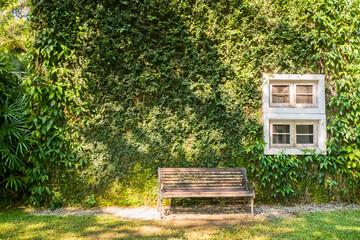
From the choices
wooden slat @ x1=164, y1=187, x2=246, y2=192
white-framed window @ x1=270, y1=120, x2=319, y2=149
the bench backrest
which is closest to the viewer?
wooden slat @ x1=164, y1=187, x2=246, y2=192

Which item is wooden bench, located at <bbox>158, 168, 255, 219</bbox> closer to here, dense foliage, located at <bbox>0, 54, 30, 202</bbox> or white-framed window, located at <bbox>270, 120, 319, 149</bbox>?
white-framed window, located at <bbox>270, 120, 319, 149</bbox>

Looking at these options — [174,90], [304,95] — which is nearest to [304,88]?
[304,95]

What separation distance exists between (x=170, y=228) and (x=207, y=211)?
3.31 feet

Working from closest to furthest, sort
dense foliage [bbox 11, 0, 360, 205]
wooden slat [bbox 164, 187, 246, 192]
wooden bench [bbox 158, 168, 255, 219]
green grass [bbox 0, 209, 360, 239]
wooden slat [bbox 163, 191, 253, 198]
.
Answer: green grass [bbox 0, 209, 360, 239], wooden slat [bbox 163, 191, 253, 198], wooden slat [bbox 164, 187, 246, 192], wooden bench [bbox 158, 168, 255, 219], dense foliage [bbox 11, 0, 360, 205]

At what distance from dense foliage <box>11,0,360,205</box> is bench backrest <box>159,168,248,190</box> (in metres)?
0.26

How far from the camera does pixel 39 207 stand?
445 cm

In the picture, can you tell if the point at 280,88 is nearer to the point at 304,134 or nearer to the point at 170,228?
the point at 304,134

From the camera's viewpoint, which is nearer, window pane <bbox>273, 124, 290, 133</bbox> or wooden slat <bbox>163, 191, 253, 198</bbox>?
wooden slat <bbox>163, 191, 253, 198</bbox>

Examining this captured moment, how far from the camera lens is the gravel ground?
4.06 metres

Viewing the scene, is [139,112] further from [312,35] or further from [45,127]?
[312,35]

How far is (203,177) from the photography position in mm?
4363

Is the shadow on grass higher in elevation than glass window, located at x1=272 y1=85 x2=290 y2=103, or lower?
lower

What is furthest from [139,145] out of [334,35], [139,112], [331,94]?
[334,35]

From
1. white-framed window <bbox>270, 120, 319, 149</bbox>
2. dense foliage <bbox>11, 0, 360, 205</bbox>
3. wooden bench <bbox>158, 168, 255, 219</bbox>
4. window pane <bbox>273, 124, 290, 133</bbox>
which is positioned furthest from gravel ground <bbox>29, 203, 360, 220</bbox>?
window pane <bbox>273, 124, 290, 133</bbox>
